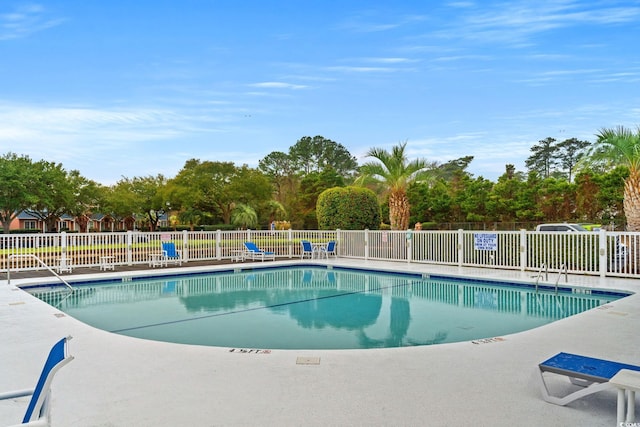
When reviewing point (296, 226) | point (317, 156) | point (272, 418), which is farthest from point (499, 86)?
point (317, 156)

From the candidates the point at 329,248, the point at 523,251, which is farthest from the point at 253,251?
the point at 523,251

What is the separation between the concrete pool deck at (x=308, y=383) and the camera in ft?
10.5

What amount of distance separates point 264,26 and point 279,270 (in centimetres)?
924

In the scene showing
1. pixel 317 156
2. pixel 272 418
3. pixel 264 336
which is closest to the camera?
pixel 272 418

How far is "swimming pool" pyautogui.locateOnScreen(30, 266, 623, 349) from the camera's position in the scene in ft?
21.6

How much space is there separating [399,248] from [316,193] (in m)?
25.7

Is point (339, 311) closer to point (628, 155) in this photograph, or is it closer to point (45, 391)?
point (45, 391)

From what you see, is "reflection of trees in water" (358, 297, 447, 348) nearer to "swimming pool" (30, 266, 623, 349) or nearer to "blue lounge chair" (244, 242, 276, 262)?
"swimming pool" (30, 266, 623, 349)

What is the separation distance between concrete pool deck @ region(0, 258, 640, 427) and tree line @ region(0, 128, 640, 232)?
50.5ft

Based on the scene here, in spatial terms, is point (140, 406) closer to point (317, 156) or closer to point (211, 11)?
→ point (211, 11)

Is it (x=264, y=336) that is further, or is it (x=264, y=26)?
(x=264, y=26)

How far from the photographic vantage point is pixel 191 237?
1669cm

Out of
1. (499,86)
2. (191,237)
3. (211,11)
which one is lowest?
(191,237)

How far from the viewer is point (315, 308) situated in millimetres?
8828
